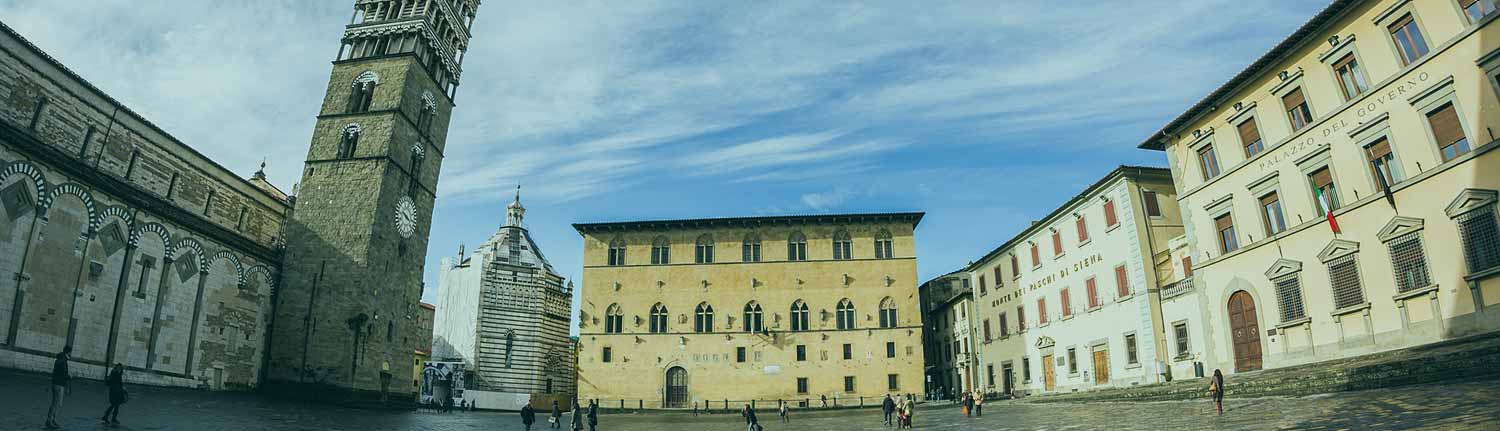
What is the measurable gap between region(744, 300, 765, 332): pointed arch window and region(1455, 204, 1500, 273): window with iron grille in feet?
103

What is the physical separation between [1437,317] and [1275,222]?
17.6ft

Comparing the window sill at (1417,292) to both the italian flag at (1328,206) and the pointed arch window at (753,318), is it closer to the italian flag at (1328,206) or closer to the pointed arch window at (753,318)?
the italian flag at (1328,206)

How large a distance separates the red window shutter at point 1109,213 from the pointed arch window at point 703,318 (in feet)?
74.2

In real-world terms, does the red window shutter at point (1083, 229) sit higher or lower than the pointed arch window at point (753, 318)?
higher

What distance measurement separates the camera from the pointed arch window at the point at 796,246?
148ft

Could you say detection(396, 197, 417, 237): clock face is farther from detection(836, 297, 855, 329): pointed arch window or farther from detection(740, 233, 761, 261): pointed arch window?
detection(836, 297, 855, 329): pointed arch window

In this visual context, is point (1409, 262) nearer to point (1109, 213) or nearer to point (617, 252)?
point (1109, 213)

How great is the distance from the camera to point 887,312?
142ft

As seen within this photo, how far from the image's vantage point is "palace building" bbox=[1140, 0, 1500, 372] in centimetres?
1688

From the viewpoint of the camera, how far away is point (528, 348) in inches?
2151

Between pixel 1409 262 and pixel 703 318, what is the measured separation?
1283 inches

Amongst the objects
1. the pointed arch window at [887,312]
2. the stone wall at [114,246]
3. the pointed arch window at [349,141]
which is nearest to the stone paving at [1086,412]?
the stone wall at [114,246]

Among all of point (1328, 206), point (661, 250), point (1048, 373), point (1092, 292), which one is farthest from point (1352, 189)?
point (661, 250)

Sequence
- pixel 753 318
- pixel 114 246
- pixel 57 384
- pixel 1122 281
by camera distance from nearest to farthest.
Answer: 1. pixel 57 384
2. pixel 114 246
3. pixel 1122 281
4. pixel 753 318
